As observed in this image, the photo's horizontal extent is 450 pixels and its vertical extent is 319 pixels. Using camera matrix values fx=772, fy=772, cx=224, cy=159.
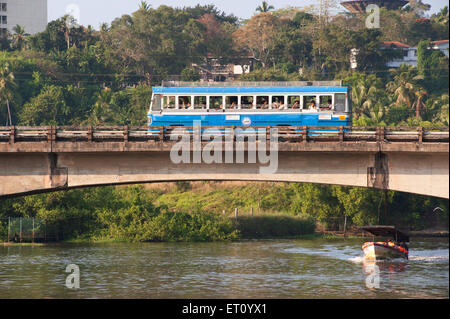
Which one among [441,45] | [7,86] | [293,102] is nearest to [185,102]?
[293,102]

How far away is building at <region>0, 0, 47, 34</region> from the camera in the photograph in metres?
160

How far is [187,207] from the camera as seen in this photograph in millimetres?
81938

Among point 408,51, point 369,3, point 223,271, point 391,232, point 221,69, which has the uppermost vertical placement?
point 369,3

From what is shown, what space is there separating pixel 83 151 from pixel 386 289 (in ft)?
63.6

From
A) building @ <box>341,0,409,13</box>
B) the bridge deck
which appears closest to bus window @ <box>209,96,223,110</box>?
the bridge deck

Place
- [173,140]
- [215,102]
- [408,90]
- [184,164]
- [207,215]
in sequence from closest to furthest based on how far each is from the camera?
[173,140] → [184,164] → [215,102] → [207,215] → [408,90]

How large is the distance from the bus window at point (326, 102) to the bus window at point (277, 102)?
99.1 inches

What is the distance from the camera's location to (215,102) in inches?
1941

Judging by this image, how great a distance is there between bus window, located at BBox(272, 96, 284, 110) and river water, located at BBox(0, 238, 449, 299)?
A: 1087cm

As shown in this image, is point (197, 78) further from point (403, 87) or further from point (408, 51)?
point (408, 51)

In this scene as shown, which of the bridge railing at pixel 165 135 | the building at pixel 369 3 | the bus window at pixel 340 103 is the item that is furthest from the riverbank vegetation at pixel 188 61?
the bridge railing at pixel 165 135

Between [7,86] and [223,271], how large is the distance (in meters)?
65.0

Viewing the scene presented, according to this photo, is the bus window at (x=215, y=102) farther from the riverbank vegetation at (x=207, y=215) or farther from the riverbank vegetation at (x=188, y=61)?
Result: the riverbank vegetation at (x=188, y=61)

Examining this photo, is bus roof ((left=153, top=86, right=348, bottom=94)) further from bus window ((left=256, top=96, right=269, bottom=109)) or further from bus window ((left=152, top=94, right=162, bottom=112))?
bus window ((left=152, top=94, right=162, bottom=112))
